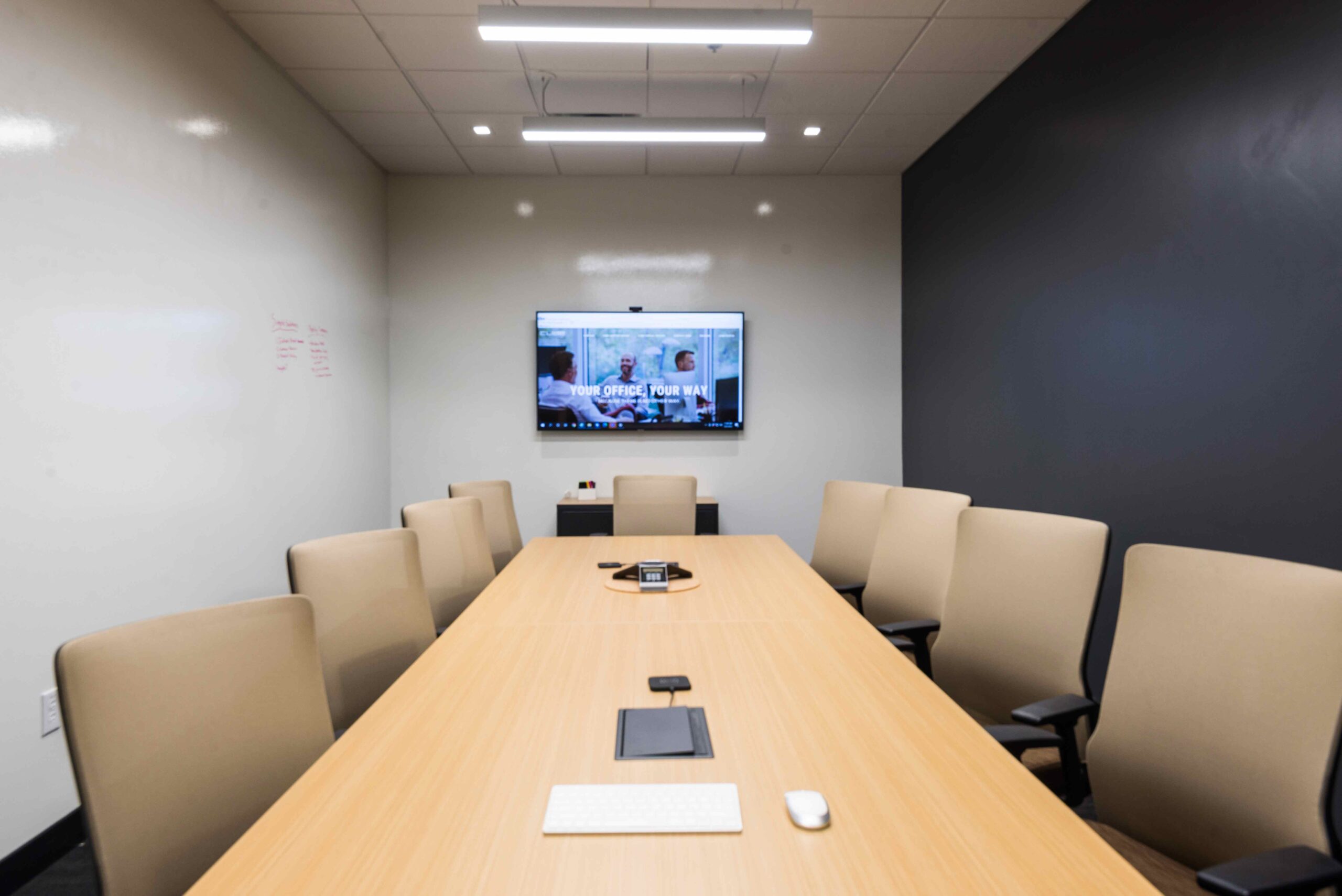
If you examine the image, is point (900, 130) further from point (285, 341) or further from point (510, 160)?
point (285, 341)

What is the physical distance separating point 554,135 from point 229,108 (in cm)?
154

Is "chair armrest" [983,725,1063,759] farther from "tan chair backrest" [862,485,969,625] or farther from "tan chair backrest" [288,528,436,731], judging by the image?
"tan chair backrest" [288,528,436,731]

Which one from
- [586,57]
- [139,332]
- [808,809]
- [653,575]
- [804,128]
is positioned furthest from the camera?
[804,128]

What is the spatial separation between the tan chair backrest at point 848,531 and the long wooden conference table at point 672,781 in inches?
54.3

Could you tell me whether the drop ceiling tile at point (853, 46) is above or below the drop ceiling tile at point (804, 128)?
below

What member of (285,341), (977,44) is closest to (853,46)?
(977,44)

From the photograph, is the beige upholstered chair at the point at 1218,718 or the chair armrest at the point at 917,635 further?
the chair armrest at the point at 917,635

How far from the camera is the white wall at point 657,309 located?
519 centimetres

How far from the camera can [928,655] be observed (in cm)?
234

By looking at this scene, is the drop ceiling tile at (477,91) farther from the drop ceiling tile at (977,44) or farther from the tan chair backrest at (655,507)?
the tan chair backrest at (655,507)

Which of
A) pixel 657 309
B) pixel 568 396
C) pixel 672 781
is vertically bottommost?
pixel 672 781

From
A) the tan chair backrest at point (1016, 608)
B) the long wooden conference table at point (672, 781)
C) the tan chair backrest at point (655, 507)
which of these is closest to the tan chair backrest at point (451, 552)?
the long wooden conference table at point (672, 781)

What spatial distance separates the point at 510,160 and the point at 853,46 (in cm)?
253

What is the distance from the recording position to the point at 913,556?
103 inches
